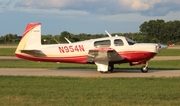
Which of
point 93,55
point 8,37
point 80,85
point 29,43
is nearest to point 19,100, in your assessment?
point 80,85

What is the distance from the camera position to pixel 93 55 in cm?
1869

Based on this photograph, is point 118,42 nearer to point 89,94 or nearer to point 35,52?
point 35,52

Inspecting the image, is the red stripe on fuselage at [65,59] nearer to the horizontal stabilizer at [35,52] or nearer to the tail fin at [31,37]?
the horizontal stabilizer at [35,52]

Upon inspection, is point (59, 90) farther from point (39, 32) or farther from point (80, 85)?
point (39, 32)

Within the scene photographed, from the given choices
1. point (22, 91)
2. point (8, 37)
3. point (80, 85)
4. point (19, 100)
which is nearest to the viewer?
point (19, 100)

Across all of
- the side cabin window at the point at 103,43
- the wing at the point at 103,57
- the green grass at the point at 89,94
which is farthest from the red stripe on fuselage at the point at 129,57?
the green grass at the point at 89,94

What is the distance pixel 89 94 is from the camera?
10898mm

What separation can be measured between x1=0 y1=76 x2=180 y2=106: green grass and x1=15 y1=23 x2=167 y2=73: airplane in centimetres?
476

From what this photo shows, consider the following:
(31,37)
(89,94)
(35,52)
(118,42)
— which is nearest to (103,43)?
(118,42)

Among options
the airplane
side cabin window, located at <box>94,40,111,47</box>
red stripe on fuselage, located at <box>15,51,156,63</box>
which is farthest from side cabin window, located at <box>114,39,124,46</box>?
red stripe on fuselage, located at <box>15,51,156,63</box>

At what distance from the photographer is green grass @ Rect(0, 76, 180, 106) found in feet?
31.1

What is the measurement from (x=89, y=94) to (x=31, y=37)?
399 inches

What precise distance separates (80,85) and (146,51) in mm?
6923

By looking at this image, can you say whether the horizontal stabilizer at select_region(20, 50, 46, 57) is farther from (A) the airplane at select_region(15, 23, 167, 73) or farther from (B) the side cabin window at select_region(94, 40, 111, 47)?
(B) the side cabin window at select_region(94, 40, 111, 47)
